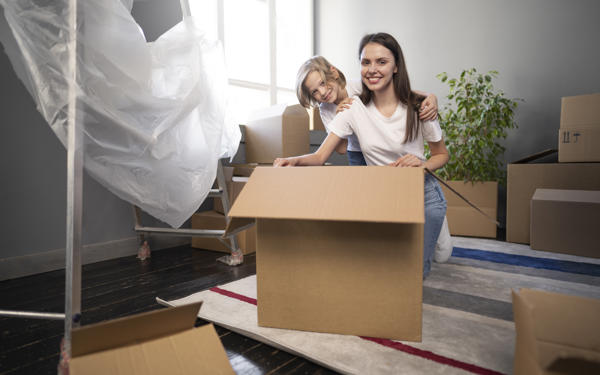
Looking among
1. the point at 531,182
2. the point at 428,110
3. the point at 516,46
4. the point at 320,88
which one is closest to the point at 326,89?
the point at 320,88

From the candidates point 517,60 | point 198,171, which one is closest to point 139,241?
point 198,171

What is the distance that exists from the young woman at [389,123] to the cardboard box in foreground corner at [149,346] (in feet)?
2.17

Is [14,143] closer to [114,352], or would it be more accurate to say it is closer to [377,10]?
[114,352]

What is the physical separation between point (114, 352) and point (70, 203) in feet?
1.02

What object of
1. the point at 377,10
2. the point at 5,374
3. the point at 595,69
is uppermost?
the point at 377,10

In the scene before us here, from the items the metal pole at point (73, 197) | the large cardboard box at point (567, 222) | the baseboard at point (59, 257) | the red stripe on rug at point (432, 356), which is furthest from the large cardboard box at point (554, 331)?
the baseboard at point (59, 257)

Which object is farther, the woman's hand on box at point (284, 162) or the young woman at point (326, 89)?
the young woman at point (326, 89)

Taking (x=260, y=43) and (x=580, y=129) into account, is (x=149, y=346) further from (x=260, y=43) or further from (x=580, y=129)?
(x=260, y=43)

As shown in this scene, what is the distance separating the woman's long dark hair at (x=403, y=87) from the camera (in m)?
1.23

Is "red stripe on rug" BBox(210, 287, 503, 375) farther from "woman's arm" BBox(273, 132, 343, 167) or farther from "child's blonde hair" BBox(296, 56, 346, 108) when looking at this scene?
"child's blonde hair" BBox(296, 56, 346, 108)

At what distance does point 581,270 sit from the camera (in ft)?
5.02

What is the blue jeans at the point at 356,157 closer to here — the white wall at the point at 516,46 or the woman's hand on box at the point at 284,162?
the woman's hand on box at the point at 284,162

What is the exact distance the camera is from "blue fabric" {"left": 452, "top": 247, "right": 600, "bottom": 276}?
1545 millimetres

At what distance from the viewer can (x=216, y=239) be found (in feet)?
6.32
